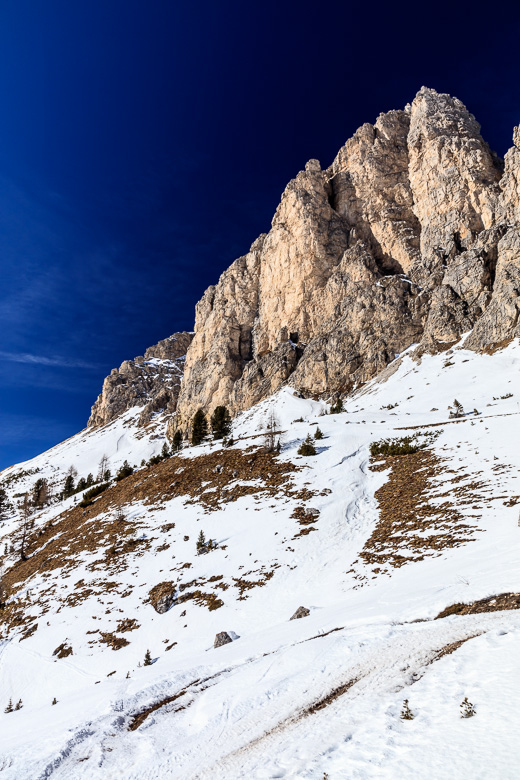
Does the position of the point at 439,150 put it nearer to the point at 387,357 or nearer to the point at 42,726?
the point at 387,357

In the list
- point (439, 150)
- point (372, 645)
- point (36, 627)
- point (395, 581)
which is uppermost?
point (439, 150)

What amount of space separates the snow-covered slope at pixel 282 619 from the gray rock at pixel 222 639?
1.02 feet

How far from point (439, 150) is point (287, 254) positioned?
54937 mm

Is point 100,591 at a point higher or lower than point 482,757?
lower

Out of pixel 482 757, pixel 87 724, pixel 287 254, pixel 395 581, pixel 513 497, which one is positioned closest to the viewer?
pixel 482 757

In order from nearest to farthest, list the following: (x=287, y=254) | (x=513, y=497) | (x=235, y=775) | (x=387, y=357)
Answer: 1. (x=235, y=775)
2. (x=513, y=497)
3. (x=387, y=357)
4. (x=287, y=254)

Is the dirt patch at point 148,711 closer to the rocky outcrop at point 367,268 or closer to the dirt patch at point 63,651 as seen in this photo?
the dirt patch at point 63,651

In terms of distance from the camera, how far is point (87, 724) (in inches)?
289


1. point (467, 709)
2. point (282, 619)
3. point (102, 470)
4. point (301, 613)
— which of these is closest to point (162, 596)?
point (282, 619)

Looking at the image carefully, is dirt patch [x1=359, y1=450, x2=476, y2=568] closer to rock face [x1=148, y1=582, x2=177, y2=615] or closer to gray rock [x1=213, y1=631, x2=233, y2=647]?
gray rock [x1=213, y1=631, x2=233, y2=647]

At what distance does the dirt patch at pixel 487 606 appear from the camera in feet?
24.8

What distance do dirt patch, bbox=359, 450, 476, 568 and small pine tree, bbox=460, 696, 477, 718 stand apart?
9.72 metres

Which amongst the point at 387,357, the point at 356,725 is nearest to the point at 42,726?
the point at 356,725

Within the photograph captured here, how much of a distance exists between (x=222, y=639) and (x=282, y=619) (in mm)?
2181
